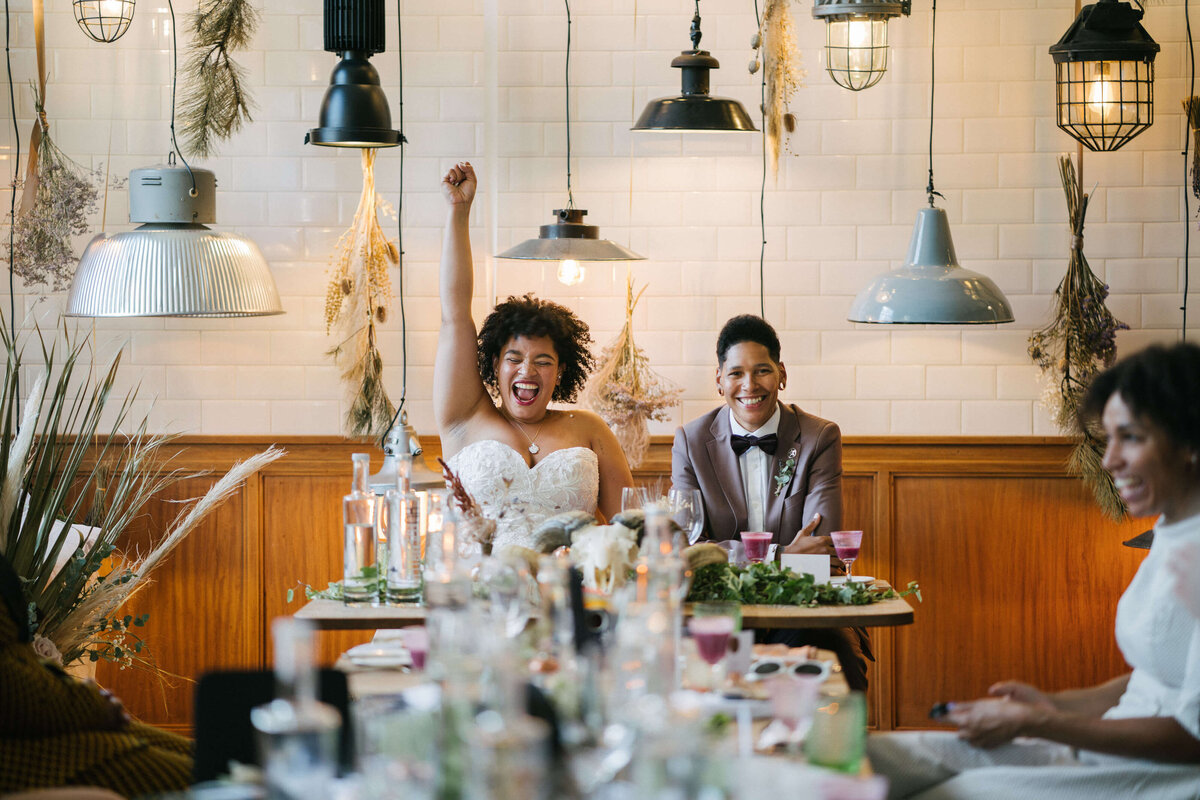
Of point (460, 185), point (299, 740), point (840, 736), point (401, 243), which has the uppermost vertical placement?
point (460, 185)

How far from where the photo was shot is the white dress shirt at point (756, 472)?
3885 mm

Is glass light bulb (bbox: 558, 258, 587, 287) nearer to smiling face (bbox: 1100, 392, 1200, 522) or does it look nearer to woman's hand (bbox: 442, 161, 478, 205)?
woman's hand (bbox: 442, 161, 478, 205)

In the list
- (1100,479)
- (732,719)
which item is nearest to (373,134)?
(732,719)

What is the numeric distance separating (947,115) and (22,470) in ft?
10.8

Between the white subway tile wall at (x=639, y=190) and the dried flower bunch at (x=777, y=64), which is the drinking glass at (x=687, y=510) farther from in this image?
the dried flower bunch at (x=777, y=64)

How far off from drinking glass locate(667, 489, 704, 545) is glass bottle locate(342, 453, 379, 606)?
0.72 meters

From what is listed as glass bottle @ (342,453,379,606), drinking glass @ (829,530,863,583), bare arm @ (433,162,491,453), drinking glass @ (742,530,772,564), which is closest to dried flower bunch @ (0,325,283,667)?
glass bottle @ (342,453,379,606)

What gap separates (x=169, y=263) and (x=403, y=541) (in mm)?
1104

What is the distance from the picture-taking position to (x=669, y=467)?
179 inches

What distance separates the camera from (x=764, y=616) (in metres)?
2.78

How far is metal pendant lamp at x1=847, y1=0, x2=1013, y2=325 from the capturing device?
138 inches

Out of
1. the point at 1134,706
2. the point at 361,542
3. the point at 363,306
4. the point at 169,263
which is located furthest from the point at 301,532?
the point at 1134,706

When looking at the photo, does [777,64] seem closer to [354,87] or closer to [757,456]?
[757,456]

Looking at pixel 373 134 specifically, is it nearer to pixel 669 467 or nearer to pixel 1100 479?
pixel 669 467
